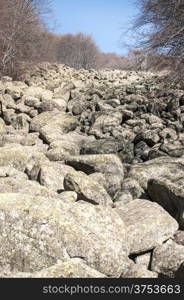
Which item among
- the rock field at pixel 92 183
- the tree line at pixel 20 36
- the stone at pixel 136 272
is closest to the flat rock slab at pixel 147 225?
the rock field at pixel 92 183

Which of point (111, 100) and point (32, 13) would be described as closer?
point (111, 100)

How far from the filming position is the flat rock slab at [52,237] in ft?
16.5

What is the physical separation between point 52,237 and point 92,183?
199cm

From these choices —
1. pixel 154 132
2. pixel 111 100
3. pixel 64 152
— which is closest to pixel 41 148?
pixel 64 152

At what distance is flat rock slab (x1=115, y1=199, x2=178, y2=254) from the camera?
19.5 ft

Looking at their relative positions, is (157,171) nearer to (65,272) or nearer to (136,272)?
(136,272)

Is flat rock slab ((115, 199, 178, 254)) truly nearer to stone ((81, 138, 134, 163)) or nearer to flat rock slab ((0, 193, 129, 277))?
flat rock slab ((0, 193, 129, 277))

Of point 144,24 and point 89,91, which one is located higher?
point 144,24

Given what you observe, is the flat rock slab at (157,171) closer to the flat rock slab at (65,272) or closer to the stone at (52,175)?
the stone at (52,175)

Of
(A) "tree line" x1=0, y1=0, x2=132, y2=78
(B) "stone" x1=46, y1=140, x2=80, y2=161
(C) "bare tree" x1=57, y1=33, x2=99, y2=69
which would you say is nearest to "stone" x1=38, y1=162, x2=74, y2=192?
(B) "stone" x1=46, y1=140, x2=80, y2=161

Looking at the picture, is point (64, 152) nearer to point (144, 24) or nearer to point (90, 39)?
point (144, 24)

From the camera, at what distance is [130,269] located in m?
5.38

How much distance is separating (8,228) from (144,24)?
931 cm

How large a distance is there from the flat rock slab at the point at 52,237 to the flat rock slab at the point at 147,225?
337mm
